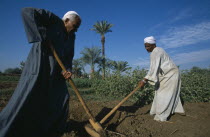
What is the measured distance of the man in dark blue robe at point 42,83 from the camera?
2105 millimetres

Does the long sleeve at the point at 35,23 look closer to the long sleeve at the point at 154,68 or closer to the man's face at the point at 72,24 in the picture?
the man's face at the point at 72,24

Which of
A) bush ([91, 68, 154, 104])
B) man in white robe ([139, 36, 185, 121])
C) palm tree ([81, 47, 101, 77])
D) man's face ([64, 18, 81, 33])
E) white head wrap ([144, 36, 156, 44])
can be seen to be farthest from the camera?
palm tree ([81, 47, 101, 77])

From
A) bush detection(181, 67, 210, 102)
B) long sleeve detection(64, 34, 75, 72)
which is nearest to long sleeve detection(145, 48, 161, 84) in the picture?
long sleeve detection(64, 34, 75, 72)

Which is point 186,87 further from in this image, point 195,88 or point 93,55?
point 93,55

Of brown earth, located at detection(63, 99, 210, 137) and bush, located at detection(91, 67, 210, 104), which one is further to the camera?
bush, located at detection(91, 67, 210, 104)

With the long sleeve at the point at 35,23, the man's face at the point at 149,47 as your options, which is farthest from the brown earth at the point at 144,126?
the man's face at the point at 149,47

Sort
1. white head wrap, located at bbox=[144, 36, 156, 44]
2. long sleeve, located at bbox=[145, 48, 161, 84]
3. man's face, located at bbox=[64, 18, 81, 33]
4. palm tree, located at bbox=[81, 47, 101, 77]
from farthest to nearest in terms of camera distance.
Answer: palm tree, located at bbox=[81, 47, 101, 77] < white head wrap, located at bbox=[144, 36, 156, 44] < long sleeve, located at bbox=[145, 48, 161, 84] < man's face, located at bbox=[64, 18, 81, 33]

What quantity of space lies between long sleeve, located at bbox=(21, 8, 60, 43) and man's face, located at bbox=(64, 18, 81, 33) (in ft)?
1.26

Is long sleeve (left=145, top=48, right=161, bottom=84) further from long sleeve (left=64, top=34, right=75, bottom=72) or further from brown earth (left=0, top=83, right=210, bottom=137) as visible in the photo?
long sleeve (left=64, top=34, right=75, bottom=72)

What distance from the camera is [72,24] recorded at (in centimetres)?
271

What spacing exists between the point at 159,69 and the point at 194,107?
225 cm

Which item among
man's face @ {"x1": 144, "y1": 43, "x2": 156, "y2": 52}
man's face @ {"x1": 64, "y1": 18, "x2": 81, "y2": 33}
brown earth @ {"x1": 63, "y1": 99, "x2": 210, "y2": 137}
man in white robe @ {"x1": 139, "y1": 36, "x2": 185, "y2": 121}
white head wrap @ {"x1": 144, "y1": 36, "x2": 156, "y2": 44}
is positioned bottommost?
brown earth @ {"x1": 63, "y1": 99, "x2": 210, "y2": 137}

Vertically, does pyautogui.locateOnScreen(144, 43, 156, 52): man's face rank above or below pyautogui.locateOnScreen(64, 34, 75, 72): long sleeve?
above

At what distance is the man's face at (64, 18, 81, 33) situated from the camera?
8.86ft
